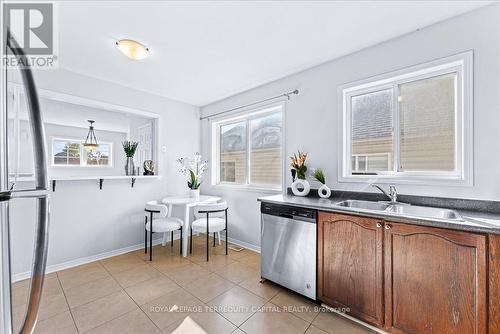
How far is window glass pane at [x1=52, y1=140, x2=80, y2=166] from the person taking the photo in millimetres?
2711

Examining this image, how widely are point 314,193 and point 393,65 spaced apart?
149cm

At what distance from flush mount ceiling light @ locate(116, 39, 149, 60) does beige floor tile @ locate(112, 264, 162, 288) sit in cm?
234

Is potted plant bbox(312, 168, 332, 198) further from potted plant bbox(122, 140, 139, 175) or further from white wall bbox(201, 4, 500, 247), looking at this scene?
potted plant bbox(122, 140, 139, 175)

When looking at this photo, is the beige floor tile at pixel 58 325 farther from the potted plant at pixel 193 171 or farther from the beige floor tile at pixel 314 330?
the potted plant at pixel 193 171

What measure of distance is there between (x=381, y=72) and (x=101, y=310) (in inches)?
133

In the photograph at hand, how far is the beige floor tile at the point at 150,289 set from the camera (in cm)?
211

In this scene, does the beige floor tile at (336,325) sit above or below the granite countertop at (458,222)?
below

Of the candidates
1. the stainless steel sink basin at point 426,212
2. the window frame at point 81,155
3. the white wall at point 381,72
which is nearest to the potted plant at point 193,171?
the white wall at point 381,72

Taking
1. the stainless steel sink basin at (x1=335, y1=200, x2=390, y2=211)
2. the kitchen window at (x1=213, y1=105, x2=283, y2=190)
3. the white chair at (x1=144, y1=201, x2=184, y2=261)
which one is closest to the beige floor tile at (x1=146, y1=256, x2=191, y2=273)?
the white chair at (x1=144, y1=201, x2=184, y2=261)

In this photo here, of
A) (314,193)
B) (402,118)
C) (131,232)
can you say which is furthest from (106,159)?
(402,118)

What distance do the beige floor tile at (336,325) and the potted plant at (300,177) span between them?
3.88 ft

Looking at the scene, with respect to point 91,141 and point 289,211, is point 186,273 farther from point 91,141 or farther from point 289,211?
point 91,141

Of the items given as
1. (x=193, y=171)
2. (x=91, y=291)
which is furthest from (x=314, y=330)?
(x=193, y=171)

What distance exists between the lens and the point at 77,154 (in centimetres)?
290
